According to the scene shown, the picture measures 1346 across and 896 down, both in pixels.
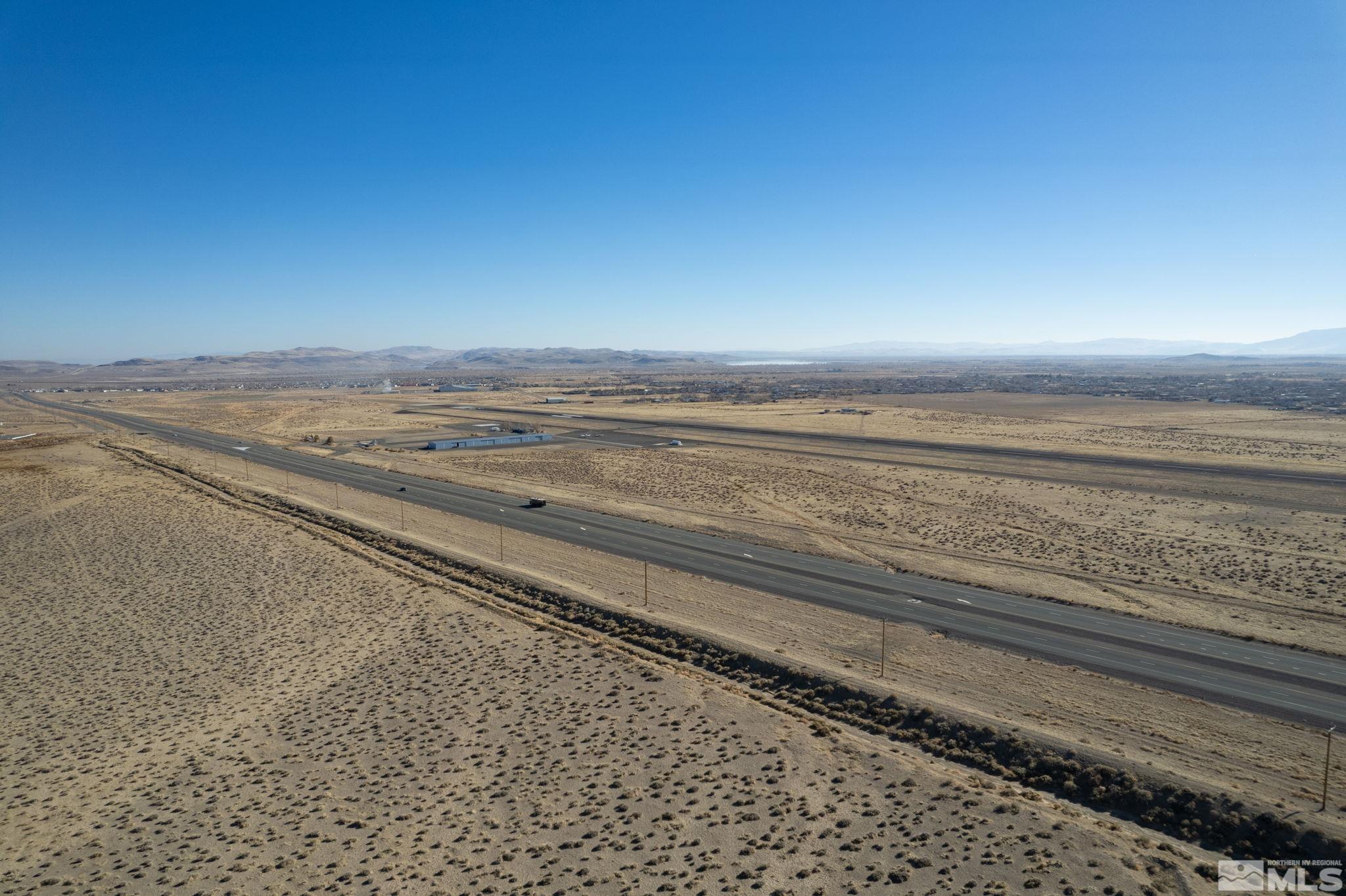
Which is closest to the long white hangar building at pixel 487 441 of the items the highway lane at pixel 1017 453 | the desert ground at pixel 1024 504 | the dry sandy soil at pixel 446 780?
the desert ground at pixel 1024 504

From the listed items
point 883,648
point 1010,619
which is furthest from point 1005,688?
point 1010,619

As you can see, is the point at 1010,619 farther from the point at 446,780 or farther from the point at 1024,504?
the point at 1024,504

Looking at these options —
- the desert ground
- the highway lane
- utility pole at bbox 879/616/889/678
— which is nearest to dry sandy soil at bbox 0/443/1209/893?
utility pole at bbox 879/616/889/678

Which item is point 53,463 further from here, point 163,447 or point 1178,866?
point 1178,866

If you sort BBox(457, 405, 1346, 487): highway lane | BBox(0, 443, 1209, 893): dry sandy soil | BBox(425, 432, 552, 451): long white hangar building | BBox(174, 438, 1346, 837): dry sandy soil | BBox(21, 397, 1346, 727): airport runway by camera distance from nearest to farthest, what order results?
BBox(0, 443, 1209, 893): dry sandy soil
BBox(174, 438, 1346, 837): dry sandy soil
BBox(21, 397, 1346, 727): airport runway
BBox(457, 405, 1346, 487): highway lane
BBox(425, 432, 552, 451): long white hangar building

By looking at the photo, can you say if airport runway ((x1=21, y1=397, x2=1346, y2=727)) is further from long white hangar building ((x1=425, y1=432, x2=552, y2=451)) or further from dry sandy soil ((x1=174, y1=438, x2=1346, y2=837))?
long white hangar building ((x1=425, y1=432, x2=552, y2=451))
